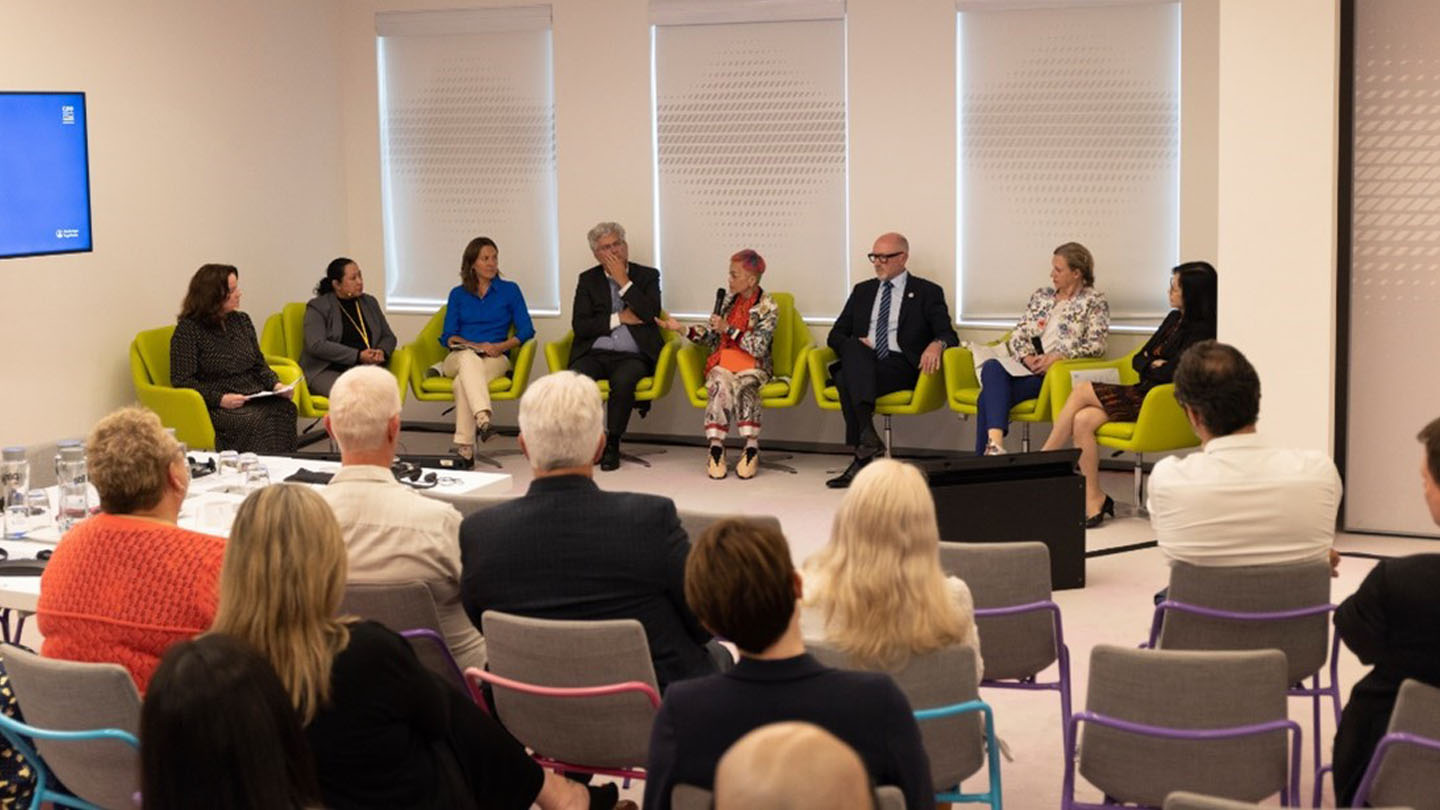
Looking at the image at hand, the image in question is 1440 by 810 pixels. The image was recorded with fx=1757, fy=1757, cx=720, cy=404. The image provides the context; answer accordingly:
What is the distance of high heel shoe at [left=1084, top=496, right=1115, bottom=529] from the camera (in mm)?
8352

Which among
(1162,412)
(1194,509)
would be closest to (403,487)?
(1194,509)

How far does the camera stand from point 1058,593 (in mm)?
7102

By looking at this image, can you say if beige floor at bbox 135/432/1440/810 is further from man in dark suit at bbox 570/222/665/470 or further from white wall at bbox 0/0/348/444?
white wall at bbox 0/0/348/444

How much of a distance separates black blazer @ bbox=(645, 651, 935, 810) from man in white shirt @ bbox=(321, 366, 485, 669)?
1.57 m

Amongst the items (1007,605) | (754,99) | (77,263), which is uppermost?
(754,99)

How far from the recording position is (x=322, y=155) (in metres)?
11.3

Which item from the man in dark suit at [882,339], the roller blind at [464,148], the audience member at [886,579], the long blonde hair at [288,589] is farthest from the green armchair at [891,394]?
the long blonde hair at [288,589]

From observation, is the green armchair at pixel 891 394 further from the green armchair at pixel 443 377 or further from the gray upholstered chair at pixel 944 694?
the gray upholstered chair at pixel 944 694

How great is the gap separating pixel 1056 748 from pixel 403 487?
2144 millimetres

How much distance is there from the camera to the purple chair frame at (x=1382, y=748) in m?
3.38

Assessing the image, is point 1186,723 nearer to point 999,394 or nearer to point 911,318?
point 999,394

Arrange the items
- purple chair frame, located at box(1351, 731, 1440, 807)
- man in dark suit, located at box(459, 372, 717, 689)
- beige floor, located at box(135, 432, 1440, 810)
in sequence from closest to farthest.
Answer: purple chair frame, located at box(1351, 731, 1440, 807) < man in dark suit, located at box(459, 372, 717, 689) < beige floor, located at box(135, 432, 1440, 810)

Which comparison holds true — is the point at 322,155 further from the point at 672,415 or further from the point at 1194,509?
the point at 1194,509

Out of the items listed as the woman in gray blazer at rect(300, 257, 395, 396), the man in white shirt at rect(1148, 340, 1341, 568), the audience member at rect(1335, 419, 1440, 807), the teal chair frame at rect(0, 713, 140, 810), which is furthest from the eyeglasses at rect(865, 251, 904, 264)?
the teal chair frame at rect(0, 713, 140, 810)
